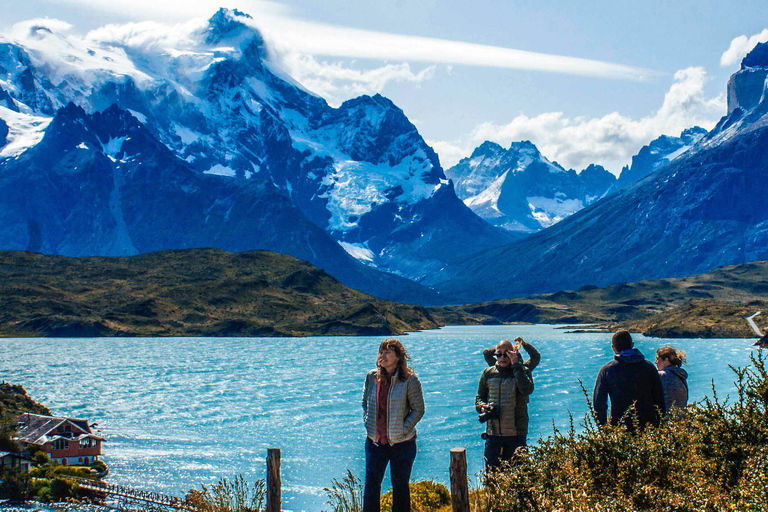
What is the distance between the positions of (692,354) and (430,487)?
14787 cm

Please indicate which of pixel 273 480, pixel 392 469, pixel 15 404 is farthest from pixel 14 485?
pixel 392 469

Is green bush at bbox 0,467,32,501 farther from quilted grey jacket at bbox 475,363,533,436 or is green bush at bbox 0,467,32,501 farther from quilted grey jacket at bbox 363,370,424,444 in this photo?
quilted grey jacket at bbox 363,370,424,444

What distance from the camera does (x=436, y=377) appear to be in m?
116

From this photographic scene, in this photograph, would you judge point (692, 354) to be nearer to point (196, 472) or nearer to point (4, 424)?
point (196, 472)

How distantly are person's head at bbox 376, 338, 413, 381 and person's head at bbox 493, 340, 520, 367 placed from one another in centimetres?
325

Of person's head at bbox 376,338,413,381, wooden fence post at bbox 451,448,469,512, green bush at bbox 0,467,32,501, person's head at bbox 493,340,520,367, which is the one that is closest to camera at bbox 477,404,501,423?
person's head at bbox 493,340,520,367

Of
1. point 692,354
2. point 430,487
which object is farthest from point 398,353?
point 692,354

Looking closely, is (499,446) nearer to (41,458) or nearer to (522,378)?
(522,378)

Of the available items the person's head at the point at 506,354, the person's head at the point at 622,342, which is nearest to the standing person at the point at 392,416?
the person's head at the point at 506,354

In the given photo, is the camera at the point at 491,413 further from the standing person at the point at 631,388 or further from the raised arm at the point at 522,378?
the standing person at the point at 631,388

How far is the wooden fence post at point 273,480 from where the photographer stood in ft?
47.8

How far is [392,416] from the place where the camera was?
1408 cm

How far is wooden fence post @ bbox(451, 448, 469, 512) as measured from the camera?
42.8ft

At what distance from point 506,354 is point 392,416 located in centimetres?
375
